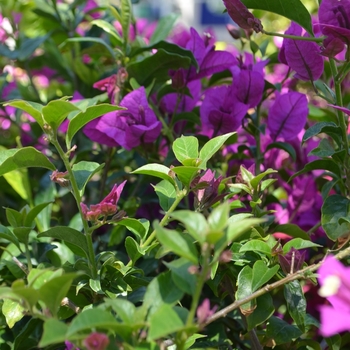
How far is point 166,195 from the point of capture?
0.57 meters

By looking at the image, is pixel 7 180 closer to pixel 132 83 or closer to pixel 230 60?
pixel 132 83

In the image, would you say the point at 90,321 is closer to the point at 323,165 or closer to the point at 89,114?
the point at 89,114

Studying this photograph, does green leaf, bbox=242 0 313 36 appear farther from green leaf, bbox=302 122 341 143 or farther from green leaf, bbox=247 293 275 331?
green leaf, bbox=247 293 275 331

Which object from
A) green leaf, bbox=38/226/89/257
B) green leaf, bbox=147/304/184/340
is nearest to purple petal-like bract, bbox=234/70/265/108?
green leaf, bbox=38/226/89/257

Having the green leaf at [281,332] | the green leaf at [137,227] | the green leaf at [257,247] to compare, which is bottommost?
the green leaf at [281,332]

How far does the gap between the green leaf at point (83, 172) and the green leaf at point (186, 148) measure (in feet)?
0.27

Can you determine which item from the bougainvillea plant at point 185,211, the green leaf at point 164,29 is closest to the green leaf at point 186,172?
the bougainvillea plant at point 185,211

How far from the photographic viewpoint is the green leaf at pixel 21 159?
521 mm

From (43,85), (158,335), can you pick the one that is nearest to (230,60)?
(158,335)

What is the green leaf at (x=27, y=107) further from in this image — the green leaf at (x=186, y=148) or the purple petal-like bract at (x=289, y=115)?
the purple petal-like bract at (x=289, y=115)

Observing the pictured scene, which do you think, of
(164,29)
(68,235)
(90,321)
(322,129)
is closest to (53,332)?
(90,321)

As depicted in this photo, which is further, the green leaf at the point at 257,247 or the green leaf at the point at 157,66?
the green leaf at the point at 157,66

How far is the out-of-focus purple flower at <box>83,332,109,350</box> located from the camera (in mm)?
370

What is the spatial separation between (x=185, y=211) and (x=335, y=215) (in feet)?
0.97
